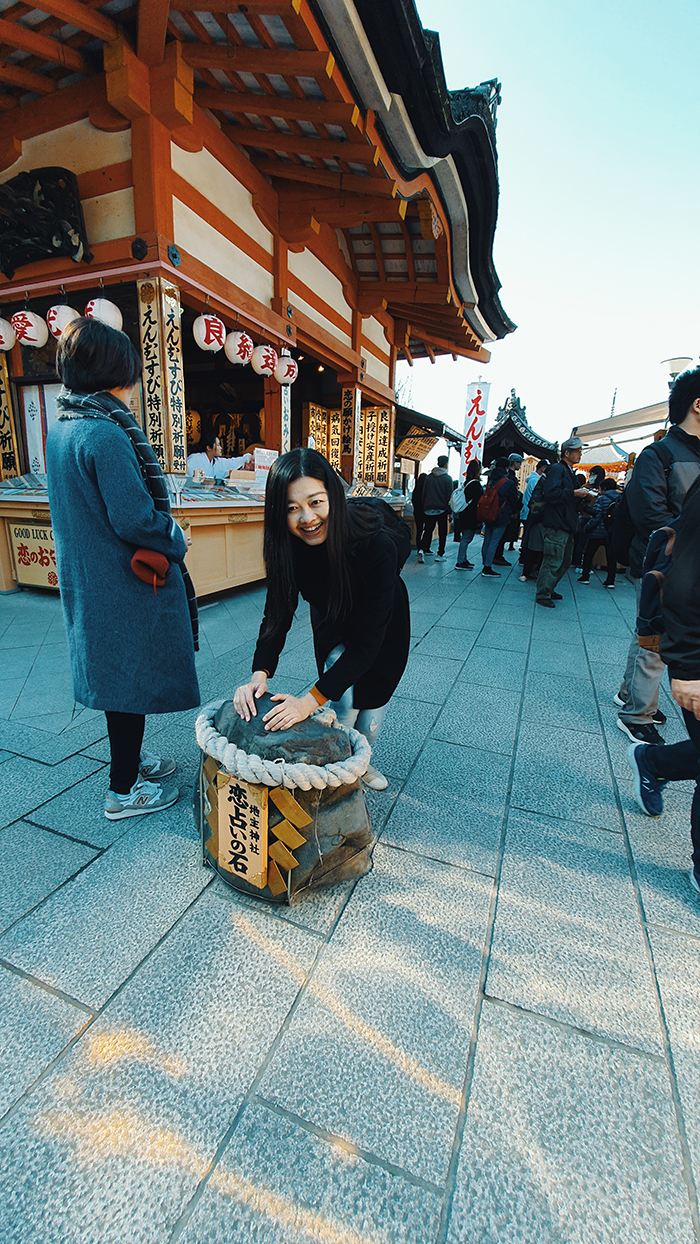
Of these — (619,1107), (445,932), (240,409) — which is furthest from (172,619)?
(240,409)

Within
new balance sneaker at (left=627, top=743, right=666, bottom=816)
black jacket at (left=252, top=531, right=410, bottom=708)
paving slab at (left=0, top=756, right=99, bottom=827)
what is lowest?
paving slab at (left=0, top=756, right=99, bottom=827)

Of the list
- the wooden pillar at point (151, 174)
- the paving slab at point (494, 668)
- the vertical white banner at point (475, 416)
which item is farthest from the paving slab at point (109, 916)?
the vertical white banner at point (475, 416)

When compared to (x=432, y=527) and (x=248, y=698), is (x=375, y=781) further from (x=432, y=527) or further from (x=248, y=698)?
(x=432, y=527)

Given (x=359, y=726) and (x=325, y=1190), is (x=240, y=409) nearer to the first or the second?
(x=359, y=726)

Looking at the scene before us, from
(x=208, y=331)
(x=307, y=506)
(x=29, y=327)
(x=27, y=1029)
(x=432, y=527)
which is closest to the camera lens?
(x=27, y=1029)

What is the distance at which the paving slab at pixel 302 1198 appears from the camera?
95cm

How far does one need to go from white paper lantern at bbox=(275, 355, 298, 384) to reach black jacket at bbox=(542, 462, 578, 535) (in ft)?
12.3

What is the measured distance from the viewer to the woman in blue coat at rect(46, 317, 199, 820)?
169 centimetres

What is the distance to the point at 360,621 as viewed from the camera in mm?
1762

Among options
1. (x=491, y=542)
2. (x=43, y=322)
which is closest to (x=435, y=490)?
(x=491, y=542)

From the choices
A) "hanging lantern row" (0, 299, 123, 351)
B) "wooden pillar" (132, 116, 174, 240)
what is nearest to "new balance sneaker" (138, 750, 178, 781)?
"hanging lantern row" (0, 299, 123, 351)

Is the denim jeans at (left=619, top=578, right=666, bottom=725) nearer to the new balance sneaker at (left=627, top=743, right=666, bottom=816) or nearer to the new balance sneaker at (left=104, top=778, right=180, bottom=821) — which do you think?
the new balance sneaker at (left=627, top=743, right=666, bottom=816)

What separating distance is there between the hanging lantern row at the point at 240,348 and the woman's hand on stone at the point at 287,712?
502 centimetres

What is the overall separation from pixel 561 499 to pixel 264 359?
160 inches
